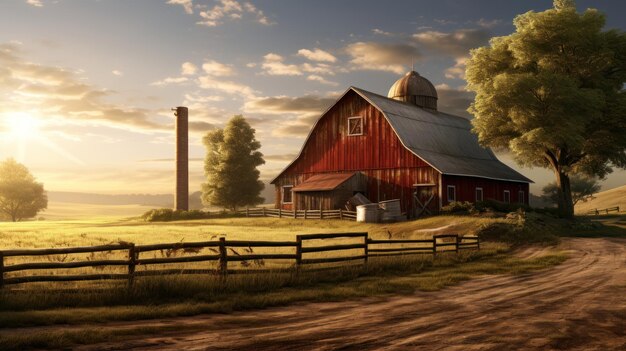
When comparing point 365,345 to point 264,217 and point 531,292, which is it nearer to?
point 531,292

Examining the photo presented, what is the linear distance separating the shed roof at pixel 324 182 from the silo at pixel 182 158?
54.4ft

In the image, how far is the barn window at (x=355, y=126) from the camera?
45.7 m

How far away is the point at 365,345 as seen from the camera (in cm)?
872

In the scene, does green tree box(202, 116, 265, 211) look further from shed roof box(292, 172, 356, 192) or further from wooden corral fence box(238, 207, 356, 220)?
shed roof box(292, 172, 356, 192)

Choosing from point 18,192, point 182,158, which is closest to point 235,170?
point 182,158

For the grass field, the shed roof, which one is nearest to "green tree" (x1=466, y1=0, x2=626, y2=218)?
the shed roof

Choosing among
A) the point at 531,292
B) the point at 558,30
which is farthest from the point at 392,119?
the point at 531,292

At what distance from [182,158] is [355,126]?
21190 millimetres

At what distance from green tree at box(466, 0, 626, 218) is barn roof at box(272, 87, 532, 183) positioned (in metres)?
4.29

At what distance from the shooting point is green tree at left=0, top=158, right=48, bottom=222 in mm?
74750

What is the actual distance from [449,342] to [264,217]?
134ft

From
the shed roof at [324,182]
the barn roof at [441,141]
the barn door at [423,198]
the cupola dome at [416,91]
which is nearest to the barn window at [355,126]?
A: the barn roof at [441,141]

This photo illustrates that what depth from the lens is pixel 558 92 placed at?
120 ft

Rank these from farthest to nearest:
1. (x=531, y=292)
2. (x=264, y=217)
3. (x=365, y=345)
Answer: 1. (x=264, y=217)
2. (x=531, y=292)
3. (x=365, y=345)
